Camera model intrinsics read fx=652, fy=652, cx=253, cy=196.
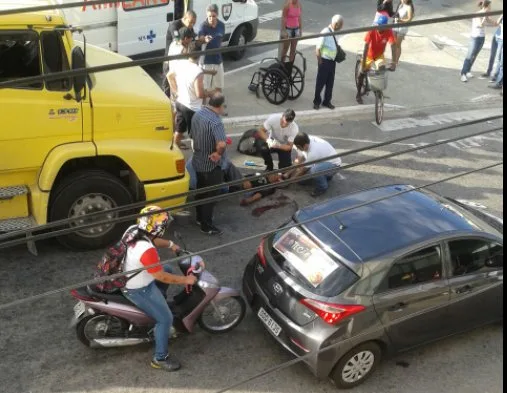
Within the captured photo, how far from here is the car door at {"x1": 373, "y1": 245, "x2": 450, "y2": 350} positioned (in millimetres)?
5844

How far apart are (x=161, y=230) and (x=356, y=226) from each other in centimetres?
186

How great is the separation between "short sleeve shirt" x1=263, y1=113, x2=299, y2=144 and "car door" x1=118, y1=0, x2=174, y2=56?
375 centimetres

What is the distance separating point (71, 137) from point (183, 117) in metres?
2.54

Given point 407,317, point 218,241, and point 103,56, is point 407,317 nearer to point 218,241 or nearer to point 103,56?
A: point 218,241

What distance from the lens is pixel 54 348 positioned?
6102mm

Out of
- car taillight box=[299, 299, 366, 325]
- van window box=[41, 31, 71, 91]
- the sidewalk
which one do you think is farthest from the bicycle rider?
car taillight box=[299, 299, 366, 325]

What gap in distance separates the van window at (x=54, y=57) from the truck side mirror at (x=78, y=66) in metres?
0.08

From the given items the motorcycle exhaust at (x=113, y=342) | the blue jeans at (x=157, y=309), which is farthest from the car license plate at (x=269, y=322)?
the motorcycle exhaust at (x=113, y=342)

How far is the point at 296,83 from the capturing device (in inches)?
484

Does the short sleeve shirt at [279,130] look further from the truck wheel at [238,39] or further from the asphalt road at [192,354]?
the truck wheel at [238,39]

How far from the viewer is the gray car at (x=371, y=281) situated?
570 cm

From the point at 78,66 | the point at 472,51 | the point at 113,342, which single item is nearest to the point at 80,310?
the point at 113,342

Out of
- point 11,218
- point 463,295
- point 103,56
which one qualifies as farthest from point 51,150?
point 463,295

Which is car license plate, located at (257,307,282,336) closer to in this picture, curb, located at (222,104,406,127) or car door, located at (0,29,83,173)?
car door, located at (0,29,83,173)
